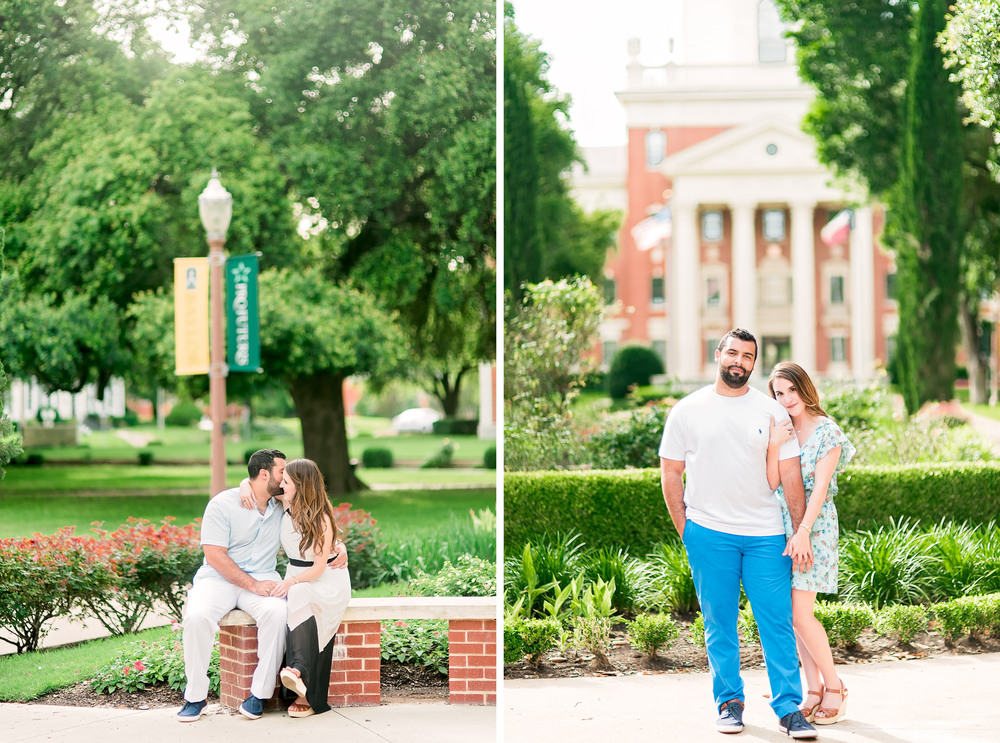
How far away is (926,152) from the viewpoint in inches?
549

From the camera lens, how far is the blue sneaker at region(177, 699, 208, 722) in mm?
4938

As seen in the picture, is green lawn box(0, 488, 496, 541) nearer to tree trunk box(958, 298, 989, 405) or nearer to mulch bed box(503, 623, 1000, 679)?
mulch bed box(503, 623, 1000, 679)

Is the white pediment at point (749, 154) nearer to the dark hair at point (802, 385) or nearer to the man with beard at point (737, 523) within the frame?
the dark hair at point (802, 385)

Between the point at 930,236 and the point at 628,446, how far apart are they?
7384 millimetres

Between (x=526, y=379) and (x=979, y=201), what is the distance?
1424 cm

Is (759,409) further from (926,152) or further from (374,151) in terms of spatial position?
(926,152)

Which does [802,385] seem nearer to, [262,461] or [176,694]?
[262,461]

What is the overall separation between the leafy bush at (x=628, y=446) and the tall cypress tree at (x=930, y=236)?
6309 millimetres

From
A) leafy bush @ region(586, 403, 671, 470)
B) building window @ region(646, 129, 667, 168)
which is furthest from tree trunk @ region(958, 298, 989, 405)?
building window @ region(646, 129, 667, 168)

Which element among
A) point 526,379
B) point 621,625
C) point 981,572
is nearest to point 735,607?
point 621,625

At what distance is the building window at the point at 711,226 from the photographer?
40.0 m

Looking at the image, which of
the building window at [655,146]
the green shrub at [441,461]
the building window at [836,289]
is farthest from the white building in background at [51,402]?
the building window at [836,289]

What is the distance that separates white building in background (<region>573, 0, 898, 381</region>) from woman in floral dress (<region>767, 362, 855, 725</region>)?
3261cm

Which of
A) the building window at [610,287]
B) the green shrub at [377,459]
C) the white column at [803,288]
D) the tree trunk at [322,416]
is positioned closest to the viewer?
the tree trunk at [322,416]
